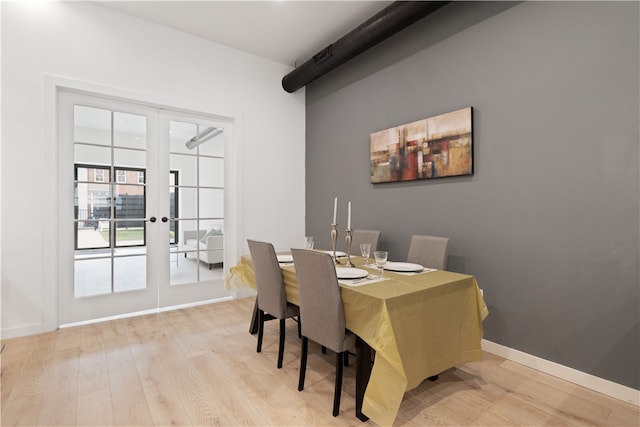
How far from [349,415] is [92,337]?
2403 millimetres

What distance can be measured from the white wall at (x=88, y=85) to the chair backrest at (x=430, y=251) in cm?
218

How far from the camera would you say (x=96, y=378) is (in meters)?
2.13

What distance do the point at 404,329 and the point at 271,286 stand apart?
3.39 feet

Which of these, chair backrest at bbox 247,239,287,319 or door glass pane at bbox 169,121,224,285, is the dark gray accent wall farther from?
door glass pane at bbox 169,121,224,285

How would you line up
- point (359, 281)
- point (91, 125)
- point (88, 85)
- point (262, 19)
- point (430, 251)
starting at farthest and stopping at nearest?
point (262, 19)
point (91, 125)
point (88, 85)
point (430, 251)
point (359, 281)

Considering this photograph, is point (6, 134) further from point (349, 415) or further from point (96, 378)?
point (349, 415)

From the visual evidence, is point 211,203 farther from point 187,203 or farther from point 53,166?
point 53,166

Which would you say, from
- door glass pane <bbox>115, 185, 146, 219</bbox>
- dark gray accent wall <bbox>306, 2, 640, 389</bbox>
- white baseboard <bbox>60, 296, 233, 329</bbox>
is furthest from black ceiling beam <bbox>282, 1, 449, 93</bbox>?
white baseboard <bbox>60, 296, 233, 329</bbox>

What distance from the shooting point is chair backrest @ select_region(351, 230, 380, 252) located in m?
3.17

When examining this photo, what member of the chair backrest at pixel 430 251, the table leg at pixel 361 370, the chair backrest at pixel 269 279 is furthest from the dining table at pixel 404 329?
the chair backrest at pixel 269 279

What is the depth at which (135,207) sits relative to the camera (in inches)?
137

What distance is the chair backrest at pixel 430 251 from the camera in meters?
2.51

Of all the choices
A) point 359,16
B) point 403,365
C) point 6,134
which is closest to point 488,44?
point 359,16

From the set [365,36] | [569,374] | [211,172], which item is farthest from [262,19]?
[569,374]
